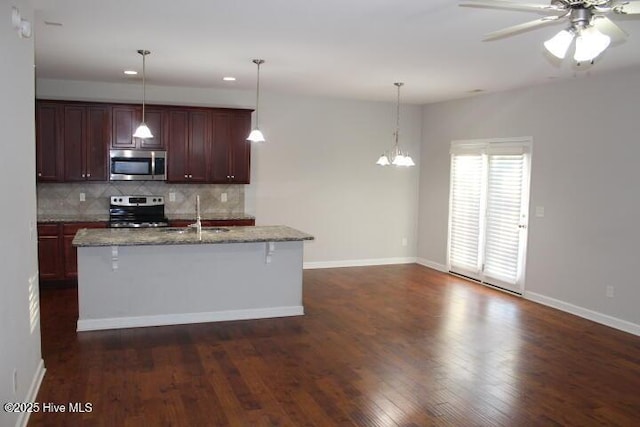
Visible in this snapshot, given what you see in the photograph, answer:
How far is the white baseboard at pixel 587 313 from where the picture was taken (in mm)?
5309

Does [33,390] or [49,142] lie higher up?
[49,142]

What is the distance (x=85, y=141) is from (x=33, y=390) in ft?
13.0

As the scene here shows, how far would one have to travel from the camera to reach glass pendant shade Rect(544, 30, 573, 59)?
2.63 m

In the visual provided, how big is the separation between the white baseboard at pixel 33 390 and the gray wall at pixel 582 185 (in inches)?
208

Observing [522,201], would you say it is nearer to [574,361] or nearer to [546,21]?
[574,361]

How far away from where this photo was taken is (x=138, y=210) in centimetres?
709

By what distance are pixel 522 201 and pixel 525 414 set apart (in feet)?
11.9

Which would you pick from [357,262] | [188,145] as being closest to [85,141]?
[188,145]

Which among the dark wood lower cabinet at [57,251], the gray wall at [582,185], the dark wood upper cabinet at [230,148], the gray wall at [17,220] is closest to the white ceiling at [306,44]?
the gray wall at [582,185]

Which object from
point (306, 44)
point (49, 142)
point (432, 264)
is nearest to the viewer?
point (306, 44)

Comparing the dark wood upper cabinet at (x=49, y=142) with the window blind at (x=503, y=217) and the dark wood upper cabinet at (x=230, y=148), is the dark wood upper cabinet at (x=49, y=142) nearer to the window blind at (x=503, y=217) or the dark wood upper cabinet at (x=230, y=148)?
the dark wood upper cabinet at (x=230, y=148)

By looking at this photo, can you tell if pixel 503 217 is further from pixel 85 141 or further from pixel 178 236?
pixel 85 141

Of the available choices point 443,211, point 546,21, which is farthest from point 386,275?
point 546,21

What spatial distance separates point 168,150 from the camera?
7023 mm
